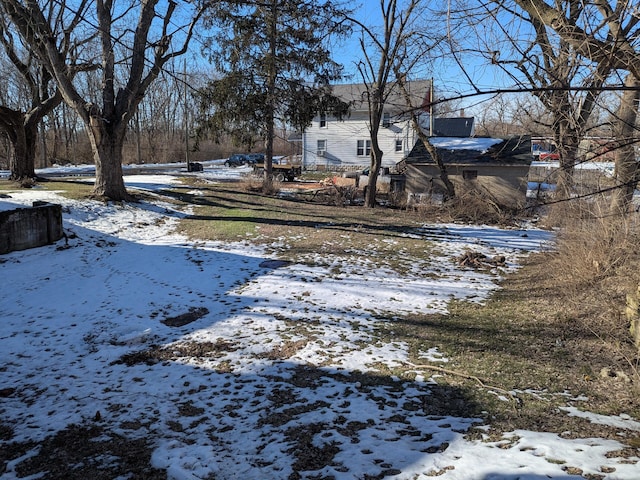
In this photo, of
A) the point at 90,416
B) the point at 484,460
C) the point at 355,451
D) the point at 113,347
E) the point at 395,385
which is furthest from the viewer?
the point at 113,347

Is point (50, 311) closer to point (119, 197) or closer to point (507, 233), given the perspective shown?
point (119, 197)

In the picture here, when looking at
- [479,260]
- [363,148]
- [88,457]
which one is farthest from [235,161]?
[88,457]

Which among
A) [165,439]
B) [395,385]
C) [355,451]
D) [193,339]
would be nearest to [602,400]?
[395,385]

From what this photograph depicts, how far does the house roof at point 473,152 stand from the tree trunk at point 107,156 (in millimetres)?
13745

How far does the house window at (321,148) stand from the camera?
135ft

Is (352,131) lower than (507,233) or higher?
higher

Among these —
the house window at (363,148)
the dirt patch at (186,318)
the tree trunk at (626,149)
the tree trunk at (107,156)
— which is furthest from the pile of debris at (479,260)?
the house window at (363,148)

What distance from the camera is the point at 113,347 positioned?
221 inches

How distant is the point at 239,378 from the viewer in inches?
185

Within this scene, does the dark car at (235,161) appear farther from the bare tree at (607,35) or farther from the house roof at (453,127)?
the bare tree at (607,35)

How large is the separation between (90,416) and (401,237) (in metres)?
10.4

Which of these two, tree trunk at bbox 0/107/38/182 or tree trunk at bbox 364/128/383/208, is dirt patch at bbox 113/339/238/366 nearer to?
tree trunk at bbox 364/128/383/208

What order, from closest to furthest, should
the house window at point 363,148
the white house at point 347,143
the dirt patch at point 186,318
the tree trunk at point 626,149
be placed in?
the tree trunk at point 626,149
the dirt patch at point 186,318
the white house at point 347,143
the house window at point 363,148

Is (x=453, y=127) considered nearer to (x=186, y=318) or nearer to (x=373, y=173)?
(x=373, y=173)
